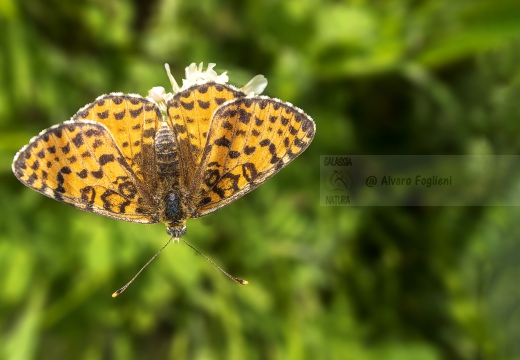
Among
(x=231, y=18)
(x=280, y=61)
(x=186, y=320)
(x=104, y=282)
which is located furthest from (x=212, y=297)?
(x=231, y=18)

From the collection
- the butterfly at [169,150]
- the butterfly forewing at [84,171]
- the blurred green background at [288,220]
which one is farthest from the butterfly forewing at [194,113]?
the blurred green background at [288,220]

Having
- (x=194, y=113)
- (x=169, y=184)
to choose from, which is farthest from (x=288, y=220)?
(x=194, y=113)

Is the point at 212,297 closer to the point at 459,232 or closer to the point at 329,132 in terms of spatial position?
the point at 329,132

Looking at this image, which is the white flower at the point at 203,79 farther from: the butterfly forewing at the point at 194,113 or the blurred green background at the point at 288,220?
the blurred green background at the point at 288,220

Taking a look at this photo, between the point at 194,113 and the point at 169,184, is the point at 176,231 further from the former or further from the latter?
the point at 194,113

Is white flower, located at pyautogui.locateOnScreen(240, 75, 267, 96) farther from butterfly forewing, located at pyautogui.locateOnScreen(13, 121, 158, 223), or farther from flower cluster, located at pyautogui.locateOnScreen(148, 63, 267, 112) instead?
butterfly forewing, located at pyautogui.locateOnScreen(13, 121, 158, 223)

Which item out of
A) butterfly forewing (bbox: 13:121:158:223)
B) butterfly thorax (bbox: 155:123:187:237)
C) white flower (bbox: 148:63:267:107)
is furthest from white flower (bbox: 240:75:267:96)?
butterfly forewing (bbox: 13:121:158:223)
